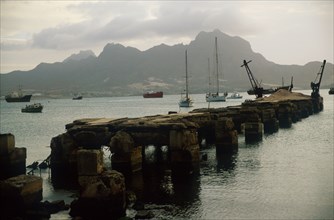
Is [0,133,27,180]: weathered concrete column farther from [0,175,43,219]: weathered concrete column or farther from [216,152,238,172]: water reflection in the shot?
[216,152,238,172]: water reflection

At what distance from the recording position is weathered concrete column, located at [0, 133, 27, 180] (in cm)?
3659

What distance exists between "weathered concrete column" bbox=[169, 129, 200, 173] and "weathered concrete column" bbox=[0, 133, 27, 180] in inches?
529

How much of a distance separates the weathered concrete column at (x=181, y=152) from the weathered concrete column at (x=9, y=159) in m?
13.4

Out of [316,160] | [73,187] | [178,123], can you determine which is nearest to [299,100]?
[316,160]

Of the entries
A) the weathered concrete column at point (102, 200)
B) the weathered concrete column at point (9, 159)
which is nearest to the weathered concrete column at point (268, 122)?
the weathered concrete column at point (9, 159)

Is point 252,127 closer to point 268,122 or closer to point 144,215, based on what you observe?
point 268,122

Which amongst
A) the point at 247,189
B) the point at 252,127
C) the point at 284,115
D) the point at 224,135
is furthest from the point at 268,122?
the point at 247,189

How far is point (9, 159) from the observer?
37344 mm

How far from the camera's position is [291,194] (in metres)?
31.3

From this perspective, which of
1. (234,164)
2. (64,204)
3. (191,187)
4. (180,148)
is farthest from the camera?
(234,164)

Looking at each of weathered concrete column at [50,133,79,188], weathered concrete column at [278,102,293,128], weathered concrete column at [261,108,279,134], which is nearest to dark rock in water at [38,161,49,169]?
weathered concrete column at [50,133,79,188]

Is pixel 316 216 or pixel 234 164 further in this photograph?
pixel 234 164

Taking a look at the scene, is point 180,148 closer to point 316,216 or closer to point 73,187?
point 73,187

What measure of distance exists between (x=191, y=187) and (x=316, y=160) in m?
18.2
